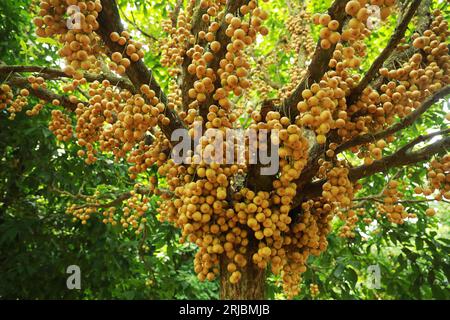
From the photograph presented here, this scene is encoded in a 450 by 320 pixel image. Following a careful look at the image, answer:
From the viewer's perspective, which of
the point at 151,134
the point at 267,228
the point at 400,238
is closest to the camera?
the point at 267,228

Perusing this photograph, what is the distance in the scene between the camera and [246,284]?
6.15 ft

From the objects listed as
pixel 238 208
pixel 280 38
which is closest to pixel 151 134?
Result: pixel 238 208

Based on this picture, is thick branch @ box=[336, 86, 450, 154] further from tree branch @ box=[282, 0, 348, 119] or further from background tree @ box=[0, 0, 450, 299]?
tree branch @ box=[282, 0, 348, 119]

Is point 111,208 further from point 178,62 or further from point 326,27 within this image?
point 326,27

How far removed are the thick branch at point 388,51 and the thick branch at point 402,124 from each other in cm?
28

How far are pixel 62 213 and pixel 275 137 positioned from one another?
3337 millimetres

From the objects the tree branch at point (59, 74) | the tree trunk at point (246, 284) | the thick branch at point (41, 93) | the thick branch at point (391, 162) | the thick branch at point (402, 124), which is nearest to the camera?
the thick branch at point (402, 124)

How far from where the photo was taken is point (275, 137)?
163 cm

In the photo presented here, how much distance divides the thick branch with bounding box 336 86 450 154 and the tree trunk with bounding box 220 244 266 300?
817 millimetres

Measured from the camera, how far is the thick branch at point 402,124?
161 cm

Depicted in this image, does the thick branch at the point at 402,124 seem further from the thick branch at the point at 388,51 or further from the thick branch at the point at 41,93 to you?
the thick branch at the point at 41,93

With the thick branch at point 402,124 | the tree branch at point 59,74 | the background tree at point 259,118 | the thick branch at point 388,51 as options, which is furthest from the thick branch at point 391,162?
the tree branch at point 59,74

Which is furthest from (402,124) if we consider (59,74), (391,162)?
(59,74)
